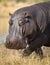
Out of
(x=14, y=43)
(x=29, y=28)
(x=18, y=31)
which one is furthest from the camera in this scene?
(x=29, y=28)

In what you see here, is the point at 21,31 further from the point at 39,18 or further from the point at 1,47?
the point at 1,47

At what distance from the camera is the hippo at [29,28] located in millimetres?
6680

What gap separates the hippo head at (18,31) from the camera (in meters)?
6.62

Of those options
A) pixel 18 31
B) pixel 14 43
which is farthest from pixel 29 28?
pixel 14 43

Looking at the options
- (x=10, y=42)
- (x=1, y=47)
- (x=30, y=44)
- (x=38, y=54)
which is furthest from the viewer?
(x=1, y=47)

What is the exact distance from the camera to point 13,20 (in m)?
6.90

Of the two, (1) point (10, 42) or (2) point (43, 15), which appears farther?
(2) point (43, 15)

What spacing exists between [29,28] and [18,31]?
25 cm

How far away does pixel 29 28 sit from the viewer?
22.5ft

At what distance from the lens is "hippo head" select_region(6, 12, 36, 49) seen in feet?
21.7

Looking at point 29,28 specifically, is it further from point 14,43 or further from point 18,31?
point 14,43

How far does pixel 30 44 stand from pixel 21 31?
512 millimetres

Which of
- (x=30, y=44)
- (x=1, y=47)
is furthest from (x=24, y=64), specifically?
(x=1, y=47)

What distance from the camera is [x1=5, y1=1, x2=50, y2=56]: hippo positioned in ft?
21.9
